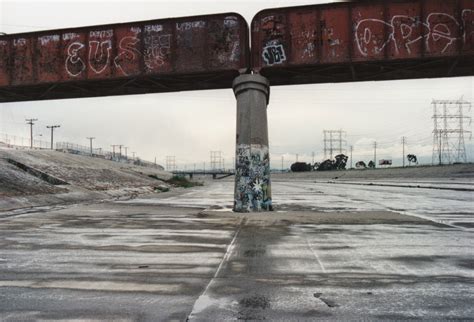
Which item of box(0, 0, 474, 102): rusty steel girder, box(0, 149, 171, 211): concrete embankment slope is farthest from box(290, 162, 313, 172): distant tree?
box(0, 0, 474, 102): rusty steel girder

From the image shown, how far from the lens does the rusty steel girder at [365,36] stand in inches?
694

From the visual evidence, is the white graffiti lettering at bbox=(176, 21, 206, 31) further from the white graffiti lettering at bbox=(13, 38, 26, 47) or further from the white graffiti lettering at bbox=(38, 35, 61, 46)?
the white graffiti lettering at bbox=(13, 38, 26, 47)

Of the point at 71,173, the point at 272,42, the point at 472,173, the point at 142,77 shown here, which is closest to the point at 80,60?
the point at 142,77

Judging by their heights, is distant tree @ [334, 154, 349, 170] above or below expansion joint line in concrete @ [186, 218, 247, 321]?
above

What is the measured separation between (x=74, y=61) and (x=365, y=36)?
1301cm

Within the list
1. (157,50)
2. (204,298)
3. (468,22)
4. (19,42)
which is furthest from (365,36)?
(19,42)

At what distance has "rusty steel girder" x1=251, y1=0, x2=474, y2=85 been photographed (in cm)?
1762

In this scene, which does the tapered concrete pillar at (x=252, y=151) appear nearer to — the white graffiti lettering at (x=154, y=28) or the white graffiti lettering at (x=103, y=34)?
the white graffiti lettering at (x=154, y=28)

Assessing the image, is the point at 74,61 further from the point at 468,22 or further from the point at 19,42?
the point at 468,22

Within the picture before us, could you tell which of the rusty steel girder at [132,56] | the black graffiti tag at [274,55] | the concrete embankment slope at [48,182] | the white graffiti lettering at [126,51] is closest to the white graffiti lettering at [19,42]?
the rusty steel girder at [132,56]

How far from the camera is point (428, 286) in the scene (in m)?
5.80

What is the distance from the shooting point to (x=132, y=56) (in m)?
19.8

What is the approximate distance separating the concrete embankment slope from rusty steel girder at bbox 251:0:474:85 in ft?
41.5

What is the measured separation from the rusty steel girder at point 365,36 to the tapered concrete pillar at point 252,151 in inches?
49.8
